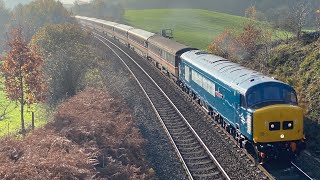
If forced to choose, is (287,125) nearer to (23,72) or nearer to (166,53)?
(23,72)

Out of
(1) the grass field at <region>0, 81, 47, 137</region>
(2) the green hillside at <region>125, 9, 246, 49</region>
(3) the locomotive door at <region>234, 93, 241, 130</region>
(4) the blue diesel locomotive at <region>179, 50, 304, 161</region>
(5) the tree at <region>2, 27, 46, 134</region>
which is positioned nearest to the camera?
(4) the blue diesel locomotive at <region>179, 50, 304, 161</region>

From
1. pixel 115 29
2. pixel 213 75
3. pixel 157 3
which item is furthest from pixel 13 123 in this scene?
pixel 157 3

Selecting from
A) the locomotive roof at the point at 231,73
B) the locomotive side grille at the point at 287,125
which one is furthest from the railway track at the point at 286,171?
the locomotive roof at the point at 231,73

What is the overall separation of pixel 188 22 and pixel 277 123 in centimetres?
9529

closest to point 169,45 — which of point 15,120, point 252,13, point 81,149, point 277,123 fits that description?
point 15,120

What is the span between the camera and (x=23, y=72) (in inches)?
1176

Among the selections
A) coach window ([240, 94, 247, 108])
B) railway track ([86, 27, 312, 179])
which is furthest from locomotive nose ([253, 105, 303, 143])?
railway track ([86, 27, 312, 179])

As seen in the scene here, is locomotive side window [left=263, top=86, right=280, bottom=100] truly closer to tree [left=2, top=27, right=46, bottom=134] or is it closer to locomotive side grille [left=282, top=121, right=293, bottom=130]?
locomotive side grille [left=282, top=121, right=293, bottom=130]

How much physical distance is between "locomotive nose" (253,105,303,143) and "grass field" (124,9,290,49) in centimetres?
5938

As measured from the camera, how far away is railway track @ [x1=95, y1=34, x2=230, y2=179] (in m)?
17.7

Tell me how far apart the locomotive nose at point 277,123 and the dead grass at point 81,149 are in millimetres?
5115

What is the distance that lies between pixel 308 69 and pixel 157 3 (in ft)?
508

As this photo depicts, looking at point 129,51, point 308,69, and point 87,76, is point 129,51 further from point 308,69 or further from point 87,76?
point 308,69

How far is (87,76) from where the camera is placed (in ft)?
118
